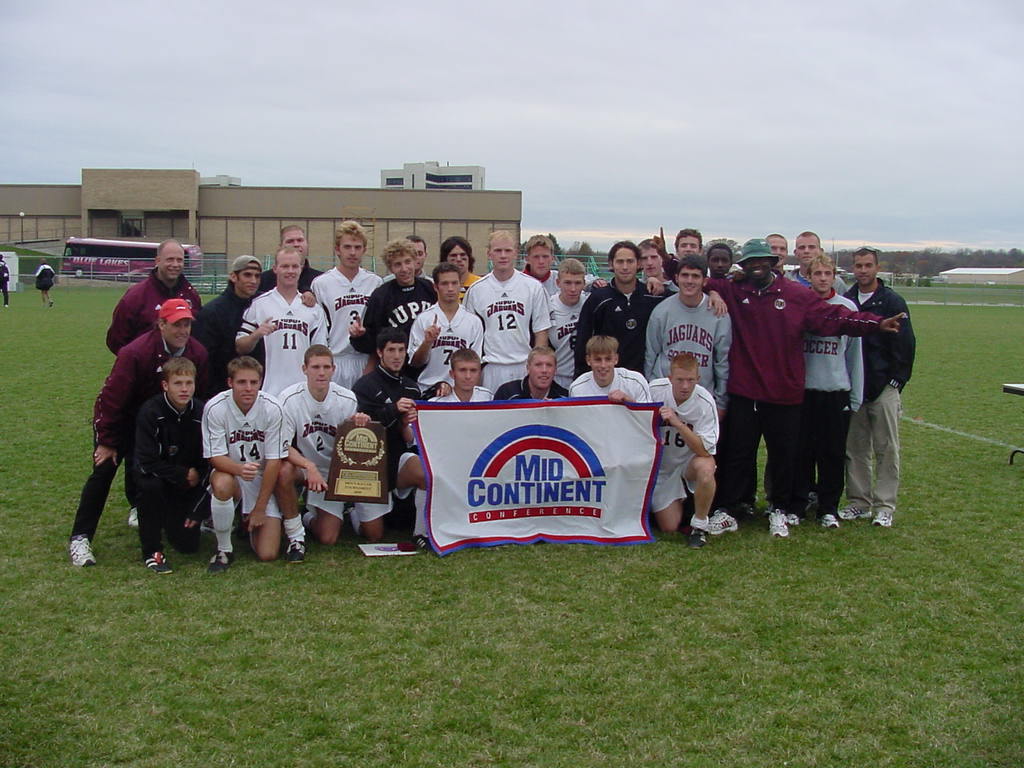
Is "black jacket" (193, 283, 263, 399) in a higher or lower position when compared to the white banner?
higher

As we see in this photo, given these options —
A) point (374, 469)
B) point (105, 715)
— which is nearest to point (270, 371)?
point (374, 469)

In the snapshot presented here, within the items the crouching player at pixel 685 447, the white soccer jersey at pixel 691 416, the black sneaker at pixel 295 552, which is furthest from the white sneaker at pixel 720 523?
the black sneaker at pixel 295 552

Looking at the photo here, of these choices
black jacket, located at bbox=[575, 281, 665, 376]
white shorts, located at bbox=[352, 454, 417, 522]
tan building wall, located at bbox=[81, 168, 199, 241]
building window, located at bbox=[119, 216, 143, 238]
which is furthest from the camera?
building window, located at bbox=[119, 216, 143, 238]

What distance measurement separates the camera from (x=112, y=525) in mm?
6512

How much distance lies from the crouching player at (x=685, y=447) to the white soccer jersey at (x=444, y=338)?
1341 mm

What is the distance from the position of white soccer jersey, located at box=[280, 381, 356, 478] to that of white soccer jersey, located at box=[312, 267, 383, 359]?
0.90 m

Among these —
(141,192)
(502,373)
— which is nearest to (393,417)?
(502,373)

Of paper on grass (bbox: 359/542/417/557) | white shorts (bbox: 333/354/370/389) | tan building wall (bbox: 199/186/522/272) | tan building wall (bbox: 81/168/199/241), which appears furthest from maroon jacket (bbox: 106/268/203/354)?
tan building wall (bbox: 81/168/199/241)

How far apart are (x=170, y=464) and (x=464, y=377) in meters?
1.90

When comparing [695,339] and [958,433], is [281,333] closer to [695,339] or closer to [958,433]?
[695,339]

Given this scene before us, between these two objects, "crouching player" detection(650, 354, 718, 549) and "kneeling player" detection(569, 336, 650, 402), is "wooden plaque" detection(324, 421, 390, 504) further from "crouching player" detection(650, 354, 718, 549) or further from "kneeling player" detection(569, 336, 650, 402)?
"crouching player" detection(650, 354, 718, 549)

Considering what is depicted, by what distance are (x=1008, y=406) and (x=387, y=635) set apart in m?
10.9

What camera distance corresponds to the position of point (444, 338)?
6625mm

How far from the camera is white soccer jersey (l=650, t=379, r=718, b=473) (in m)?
6.30
